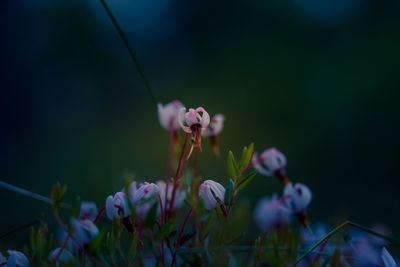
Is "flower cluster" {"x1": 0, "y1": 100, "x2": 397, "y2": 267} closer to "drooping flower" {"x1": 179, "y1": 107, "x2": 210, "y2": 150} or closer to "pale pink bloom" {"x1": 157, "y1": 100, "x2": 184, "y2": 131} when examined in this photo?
"drooping flower" {"x1": 179, "y1": 107, "x2": 210, "y2": 150}

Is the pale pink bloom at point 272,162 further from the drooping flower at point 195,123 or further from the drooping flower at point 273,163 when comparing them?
the drooping flower at point 195,123

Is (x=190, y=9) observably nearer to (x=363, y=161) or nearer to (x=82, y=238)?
(x=363, y=161)

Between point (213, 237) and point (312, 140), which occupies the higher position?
point (312, 140)

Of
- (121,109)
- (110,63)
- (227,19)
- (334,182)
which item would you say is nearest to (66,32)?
(110,63)

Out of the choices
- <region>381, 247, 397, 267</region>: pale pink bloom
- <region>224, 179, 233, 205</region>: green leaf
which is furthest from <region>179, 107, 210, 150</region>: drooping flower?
<region>381, 247, 397, 267</region>: pale pink bloom

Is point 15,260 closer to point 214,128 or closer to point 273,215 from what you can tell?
point 273,215

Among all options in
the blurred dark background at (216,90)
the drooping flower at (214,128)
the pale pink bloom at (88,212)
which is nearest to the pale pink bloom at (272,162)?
the drooping flower at (214,128)

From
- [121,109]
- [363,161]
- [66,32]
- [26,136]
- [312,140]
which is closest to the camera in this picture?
[363,161]
